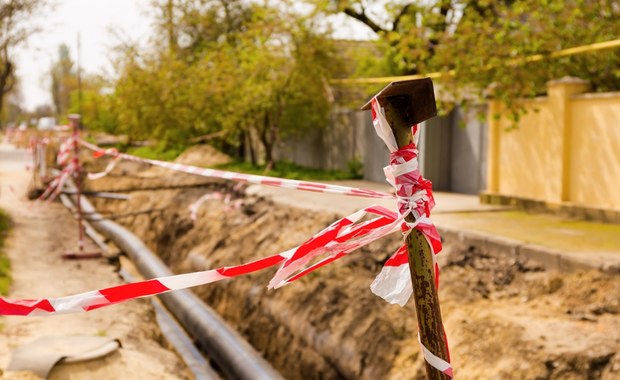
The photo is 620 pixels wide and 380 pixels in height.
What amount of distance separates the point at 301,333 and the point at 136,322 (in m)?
1.61

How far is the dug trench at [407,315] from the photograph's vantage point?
5051 millimetres

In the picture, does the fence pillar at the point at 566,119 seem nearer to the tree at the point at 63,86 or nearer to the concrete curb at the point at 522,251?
the concrete curb at the point at 522,251

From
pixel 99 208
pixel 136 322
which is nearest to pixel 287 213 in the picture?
pixel 136 322

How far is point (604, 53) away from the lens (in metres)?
10.2

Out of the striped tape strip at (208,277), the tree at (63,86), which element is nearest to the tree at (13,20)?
the striped tape strip at (208,277)

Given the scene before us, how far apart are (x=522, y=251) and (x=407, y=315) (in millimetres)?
1273

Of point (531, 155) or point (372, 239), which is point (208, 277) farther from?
point (531, 155)

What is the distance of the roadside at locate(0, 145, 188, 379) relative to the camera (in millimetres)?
5348

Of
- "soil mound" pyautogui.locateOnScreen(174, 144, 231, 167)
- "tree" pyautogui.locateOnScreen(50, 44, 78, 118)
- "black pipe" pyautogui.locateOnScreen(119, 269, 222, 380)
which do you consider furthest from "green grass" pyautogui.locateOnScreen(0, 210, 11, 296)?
"tree" pyautogui.locateOnScreen(50, 44, 78, 118)

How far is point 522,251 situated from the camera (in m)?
6.86

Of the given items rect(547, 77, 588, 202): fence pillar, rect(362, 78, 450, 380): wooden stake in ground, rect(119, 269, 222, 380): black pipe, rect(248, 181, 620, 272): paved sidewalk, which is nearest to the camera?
rect(362, 78, 450, 380): wooden stake in ground

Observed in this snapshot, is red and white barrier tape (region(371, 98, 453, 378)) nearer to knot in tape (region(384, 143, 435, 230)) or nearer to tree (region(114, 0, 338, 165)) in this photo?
knot in tape (region(384, 143, 435, 230))

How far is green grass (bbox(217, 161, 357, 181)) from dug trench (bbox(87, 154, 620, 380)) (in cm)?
635

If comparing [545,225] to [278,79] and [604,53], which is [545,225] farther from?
[278,79]
